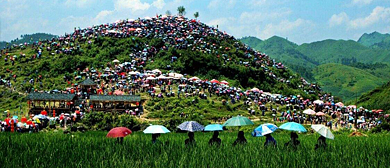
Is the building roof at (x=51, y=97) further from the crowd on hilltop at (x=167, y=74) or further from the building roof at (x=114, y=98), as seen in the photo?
the building roof at (x=114, y=98)

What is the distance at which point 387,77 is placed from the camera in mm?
175000

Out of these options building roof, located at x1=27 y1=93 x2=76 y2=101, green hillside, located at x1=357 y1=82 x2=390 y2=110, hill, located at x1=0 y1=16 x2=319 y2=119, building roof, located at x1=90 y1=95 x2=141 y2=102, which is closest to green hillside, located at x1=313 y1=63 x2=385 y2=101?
green hillside, located at x1=357 y1=82 x2=390 y2=110

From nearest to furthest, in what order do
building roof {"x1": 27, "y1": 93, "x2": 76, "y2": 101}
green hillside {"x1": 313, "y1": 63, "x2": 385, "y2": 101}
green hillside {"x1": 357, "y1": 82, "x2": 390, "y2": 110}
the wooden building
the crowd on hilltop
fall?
building roof {"x1": 27, "y1": 93, "x2": 76, "y2": 101}
the wooden building
the crowd on hilltop
green hillside {"x1": 357, "y1": 82, "x2": 390, "y2": 110}
green hillside {"x1": 313, "y1": 63, "x2": 385, "y2": 101}

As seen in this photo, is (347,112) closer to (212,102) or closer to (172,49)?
(212,102)

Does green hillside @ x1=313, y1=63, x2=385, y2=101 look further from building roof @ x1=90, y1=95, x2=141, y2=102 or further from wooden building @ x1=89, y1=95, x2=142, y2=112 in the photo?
building roof @ x1=90, y1=95, x2=141, y2=102

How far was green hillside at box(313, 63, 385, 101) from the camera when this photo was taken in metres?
142

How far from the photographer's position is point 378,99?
241 ft

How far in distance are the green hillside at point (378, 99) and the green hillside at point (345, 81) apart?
163 feet

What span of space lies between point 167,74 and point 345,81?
135 metres

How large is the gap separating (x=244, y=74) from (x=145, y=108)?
2715 centimetres

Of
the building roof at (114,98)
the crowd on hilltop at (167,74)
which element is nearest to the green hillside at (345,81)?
the crowd on hilltop at (167,74)

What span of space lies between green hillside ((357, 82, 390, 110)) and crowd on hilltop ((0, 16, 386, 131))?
12215 mm

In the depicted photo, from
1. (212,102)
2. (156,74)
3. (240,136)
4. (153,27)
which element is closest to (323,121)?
(212,102)

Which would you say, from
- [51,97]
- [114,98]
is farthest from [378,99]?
[51,97]
